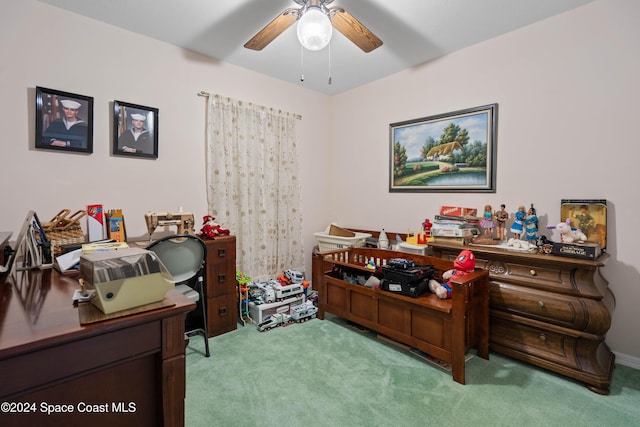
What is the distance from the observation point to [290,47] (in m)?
2.77

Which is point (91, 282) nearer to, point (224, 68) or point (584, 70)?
Result: point (224, 68)

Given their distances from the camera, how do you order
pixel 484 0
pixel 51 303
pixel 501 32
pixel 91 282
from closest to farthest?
pixel 91 282
pixel 51 303
pixel 484 0
pixel 501 32

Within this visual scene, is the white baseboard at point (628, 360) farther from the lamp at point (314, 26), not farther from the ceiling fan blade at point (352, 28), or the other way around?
the lamp at point (314, 26)

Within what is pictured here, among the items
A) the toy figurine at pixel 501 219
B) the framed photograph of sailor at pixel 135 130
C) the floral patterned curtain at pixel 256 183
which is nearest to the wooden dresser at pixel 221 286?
the floral patterned curtain at pixel 256 183

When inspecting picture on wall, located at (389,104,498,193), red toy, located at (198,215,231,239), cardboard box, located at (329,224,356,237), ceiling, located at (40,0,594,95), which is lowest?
cardboard box, located at (329,224,356,237)

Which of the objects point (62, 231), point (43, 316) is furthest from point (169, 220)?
point (43, 316)

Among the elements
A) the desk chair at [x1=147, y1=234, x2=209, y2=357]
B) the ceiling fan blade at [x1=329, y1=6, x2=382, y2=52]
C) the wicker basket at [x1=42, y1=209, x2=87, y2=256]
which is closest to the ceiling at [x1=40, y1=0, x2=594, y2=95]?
the ceiling fan blade at [x1=329, y1=6, x2=382, y2=52]

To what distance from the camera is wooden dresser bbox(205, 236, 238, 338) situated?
99.3 inches

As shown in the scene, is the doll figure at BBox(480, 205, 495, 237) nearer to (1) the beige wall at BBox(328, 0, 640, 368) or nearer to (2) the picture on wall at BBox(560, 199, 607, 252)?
(1) the beige wall at BBox(328, 0, 640, 368)

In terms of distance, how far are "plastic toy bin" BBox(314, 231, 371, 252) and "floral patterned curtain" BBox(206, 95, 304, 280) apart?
291 mm

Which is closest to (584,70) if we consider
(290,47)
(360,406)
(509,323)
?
(509,323)

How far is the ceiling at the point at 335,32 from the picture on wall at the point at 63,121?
2.17ft

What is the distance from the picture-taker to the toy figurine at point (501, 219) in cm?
246

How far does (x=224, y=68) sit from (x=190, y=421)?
3.03 meters
